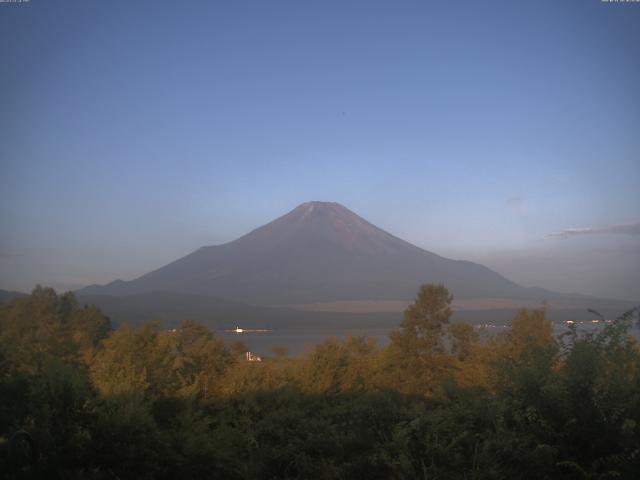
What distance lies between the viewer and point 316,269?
5822 inches

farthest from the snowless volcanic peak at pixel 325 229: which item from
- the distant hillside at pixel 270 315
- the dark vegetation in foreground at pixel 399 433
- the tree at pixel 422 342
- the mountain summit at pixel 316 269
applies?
the dark vegetation in foreground at pixel 399 433

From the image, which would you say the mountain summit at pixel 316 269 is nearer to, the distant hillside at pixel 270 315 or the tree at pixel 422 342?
the distant hillside at pixel 270 315

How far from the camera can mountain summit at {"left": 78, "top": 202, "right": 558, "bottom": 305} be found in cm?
13538

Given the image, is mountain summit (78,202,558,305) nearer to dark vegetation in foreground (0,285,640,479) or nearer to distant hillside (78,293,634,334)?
distant hillside (78,293,634,334)

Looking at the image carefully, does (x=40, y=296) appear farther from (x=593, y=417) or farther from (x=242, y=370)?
(x=593, y=417)

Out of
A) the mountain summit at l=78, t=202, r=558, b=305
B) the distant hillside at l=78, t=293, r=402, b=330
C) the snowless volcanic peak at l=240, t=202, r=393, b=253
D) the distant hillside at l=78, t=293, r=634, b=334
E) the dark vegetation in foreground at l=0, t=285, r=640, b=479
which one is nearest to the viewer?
the dark vegetation in foreground at l=0, t=285, r=640, b=479

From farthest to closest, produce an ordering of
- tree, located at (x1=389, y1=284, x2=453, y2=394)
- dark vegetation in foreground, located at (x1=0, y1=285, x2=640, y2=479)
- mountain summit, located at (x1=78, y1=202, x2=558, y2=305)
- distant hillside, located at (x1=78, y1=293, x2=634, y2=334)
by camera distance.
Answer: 1. mountain summit, located at (x1=78, y1=202, x2=558, y2=305)
2. distant hillside, located at (x1=78, y1=293, x2=634, y2=334)
3. tree, located at (x1=389, y1=284, x2=453, y2=394)
4. dark vegetation in foreground, located at (x1=0, y1=285, x2=640, y2=479)

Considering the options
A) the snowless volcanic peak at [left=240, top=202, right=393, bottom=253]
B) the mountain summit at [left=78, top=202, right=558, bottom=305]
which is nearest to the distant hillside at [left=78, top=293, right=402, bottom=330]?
the mountain summit at [left=78, top=202, right=558, bottom=305]

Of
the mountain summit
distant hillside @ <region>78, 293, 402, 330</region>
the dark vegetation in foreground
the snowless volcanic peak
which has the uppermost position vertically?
the snowless volcanic peak

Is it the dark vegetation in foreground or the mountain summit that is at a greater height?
the mountain summit

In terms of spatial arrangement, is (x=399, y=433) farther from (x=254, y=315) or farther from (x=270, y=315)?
(x=270, y=315)

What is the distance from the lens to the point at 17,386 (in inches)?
326

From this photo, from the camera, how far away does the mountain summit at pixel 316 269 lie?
444 feet

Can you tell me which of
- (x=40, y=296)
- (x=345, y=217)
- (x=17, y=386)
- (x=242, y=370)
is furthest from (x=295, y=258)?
(x=17, y=386)
